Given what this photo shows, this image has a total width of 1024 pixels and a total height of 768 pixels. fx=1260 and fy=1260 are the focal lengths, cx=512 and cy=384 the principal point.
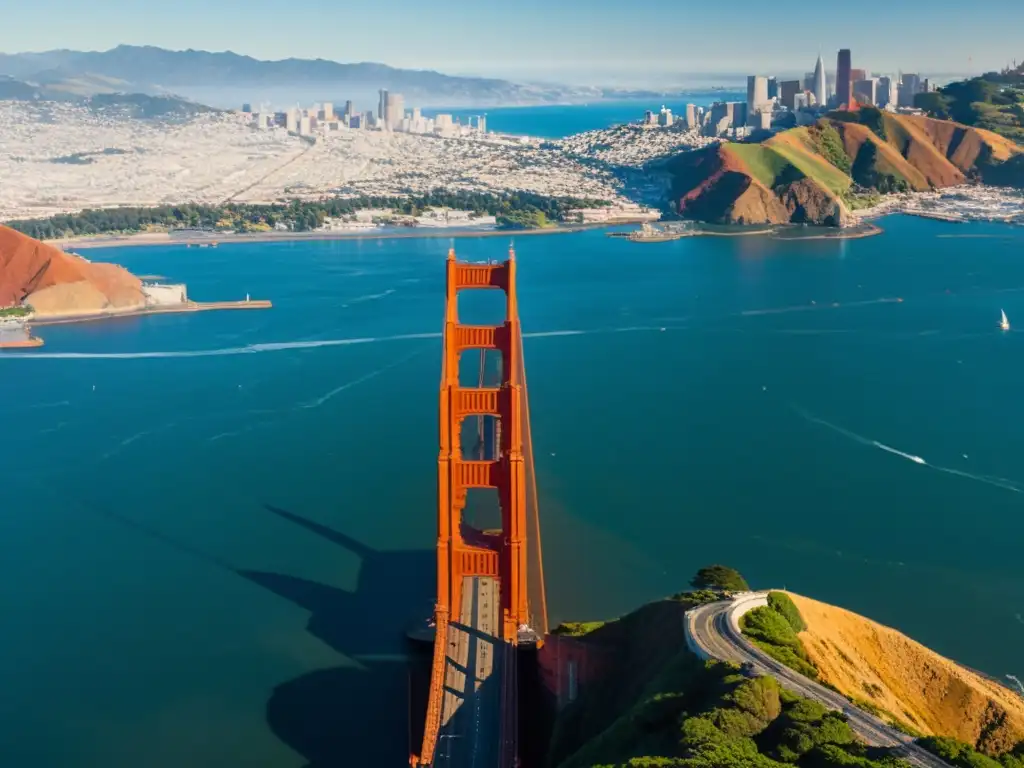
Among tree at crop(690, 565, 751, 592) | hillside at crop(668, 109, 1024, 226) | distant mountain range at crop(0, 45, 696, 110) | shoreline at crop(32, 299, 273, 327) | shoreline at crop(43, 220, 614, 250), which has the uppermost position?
distant mountain range at crop(0, 45, 696, 110)

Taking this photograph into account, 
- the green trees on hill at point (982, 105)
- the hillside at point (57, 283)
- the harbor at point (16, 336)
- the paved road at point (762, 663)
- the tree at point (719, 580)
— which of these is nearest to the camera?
the paved road at point (762, 663)

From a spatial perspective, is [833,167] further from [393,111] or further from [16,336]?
[393,111]

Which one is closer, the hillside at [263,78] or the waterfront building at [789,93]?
the waterfront building at [789,93]

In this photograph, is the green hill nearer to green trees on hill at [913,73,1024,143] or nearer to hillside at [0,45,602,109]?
green trees on hill at [913,73,1024,143]

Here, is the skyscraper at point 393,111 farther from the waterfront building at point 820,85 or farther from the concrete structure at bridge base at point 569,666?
the concrete structure at bridge base at point 569,666

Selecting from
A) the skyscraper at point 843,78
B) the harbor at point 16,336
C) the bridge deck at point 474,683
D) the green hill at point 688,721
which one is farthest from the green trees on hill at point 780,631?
the skyscraper at point 843,78

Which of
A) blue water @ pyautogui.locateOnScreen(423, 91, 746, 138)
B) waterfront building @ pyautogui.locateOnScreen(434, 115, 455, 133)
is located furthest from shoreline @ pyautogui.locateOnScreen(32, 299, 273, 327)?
blue water @ pyautogui.locateOnScreen(423, 91, 746, 138)

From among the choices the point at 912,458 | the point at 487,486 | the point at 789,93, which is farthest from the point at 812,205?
the point at 487,486
